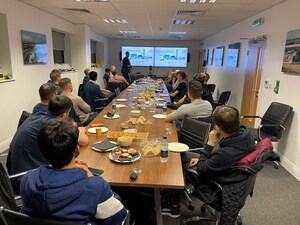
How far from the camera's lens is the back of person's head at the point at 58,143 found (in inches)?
41.9

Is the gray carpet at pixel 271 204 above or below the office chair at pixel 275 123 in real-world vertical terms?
below

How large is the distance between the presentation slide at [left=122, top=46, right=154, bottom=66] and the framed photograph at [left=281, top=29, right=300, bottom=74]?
9.77 metres

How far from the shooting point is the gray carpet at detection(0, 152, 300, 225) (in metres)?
2.29

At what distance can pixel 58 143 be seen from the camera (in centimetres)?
106

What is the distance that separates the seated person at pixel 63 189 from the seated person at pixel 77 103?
2.46m

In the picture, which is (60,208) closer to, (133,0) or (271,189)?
(271,189)

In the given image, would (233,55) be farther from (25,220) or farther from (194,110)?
(25,220)

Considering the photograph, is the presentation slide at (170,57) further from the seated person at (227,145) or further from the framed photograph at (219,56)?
the seated person at (227,145)

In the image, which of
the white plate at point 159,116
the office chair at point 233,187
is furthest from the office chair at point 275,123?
the office chair at point 233,187

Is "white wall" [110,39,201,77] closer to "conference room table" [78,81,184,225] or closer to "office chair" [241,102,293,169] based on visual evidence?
"office chair" [241,102,293,169]

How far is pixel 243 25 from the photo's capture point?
583cm

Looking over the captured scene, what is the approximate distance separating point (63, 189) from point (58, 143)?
21cm

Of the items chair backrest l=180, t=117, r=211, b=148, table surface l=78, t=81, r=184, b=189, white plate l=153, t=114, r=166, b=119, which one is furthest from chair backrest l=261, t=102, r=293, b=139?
table surface l=78, t=81, r=184, b=189

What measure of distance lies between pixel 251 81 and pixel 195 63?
8215 mm
